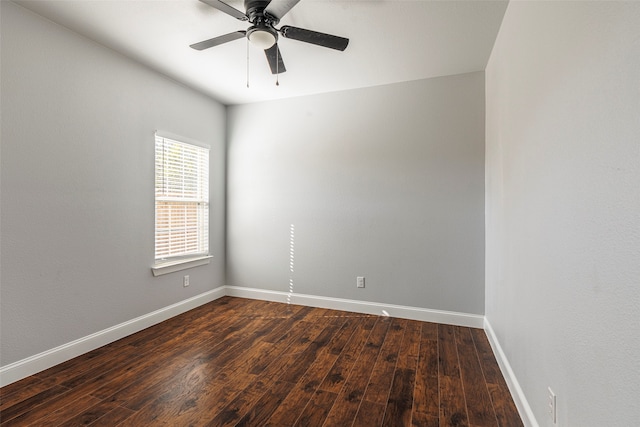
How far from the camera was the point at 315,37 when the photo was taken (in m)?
2.06

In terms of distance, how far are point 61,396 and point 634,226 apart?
302 cm

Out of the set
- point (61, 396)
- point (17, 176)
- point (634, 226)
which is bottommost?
point (61, 396)

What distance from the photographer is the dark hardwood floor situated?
173 cm

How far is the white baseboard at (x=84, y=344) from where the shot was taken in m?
2.07

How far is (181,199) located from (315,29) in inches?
91.7

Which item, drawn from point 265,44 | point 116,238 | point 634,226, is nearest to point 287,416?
point 634,226

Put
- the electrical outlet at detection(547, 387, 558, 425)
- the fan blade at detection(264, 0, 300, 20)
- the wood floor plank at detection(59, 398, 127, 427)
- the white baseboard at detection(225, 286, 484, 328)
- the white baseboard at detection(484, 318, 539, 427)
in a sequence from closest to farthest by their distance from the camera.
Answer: the electrical outlet at detection(547, 387, 558, 425) → the white baseboard at detection(484, 318, 539, 427) → the wood floor plank at detection(59, 398, 127, 427) → the fan blade at detection(264, 0, 300, 20) → the white baseboard at detection(225, 286, 484, 328)

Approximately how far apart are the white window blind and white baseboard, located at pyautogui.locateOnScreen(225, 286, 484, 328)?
0.88m

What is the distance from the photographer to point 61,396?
1919 millimetres

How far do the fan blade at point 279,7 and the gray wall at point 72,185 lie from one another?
1.76 metres

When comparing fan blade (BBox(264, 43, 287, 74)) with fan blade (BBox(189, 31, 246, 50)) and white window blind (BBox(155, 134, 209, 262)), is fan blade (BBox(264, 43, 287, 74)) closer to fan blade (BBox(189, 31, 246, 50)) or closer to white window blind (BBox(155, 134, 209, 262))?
fan blade (BBox(189, 31, 246, 50))

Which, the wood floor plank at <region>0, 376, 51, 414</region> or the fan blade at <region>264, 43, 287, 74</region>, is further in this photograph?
the fan blade at <region>264, 43, 287, 74</region>

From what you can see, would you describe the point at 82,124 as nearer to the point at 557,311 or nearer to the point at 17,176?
the point at 17,176

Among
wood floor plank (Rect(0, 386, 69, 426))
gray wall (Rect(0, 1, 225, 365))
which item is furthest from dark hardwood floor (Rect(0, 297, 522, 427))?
gray wall (Rect(0, 1, 225, 365))
